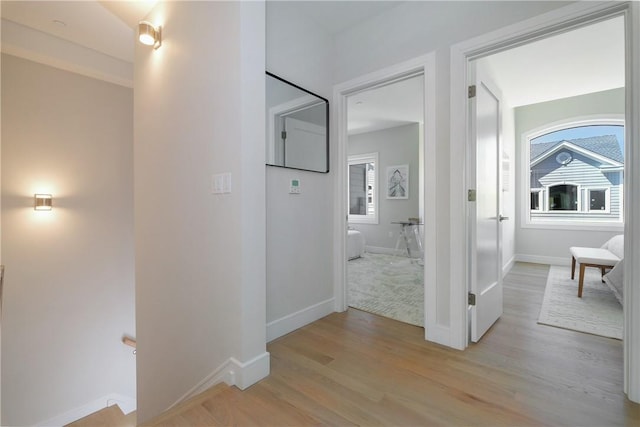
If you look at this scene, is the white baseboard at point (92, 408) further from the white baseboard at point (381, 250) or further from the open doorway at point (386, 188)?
the white baseboard at point (381, 250)

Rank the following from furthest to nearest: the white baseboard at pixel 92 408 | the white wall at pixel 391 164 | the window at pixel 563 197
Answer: the white wall at pixel 391 164 < the window at pixel 563 197 < the white baseboard at pixel 92 408

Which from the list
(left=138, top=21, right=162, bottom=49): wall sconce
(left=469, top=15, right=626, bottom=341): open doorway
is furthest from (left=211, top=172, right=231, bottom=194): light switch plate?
(left=469, top=15, right=626, bottom=341): open doorway

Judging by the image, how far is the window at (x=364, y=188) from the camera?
6414 millimetres

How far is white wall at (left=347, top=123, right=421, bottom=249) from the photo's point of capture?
19.1 ft

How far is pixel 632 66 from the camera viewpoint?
1.36 metres

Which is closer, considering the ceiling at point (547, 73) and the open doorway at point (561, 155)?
the ceiling at point (547, 73)

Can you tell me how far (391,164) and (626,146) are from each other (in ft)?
15.6

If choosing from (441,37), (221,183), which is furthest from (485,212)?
(221,183)

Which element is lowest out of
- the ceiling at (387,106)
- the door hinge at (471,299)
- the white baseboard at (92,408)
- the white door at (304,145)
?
the white baseboard at (92,408)

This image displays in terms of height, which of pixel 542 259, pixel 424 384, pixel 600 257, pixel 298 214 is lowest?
pixel 424 384

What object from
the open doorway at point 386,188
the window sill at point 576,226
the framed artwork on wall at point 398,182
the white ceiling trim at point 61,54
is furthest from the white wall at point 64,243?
the window sill at point 576,226

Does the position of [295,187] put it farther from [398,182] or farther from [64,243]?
[398,182]

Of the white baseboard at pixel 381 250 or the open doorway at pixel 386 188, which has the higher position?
the open doorway at pixel 386 188

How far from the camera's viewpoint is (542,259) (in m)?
4.82
